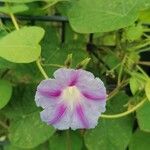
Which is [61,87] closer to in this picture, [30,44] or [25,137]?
[30,44]

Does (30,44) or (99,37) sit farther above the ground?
(30,44)

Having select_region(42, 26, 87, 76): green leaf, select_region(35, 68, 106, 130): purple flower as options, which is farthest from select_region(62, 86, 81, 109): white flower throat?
select_region(42, 26, 87, 76): green leaf

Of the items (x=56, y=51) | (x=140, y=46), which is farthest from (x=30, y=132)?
(x=140, y=46)

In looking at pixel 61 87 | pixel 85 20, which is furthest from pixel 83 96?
pixel 85 20

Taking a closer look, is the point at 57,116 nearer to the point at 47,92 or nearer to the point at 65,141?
the point at 47,92

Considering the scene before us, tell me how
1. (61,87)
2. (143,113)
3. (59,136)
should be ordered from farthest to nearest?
(59,136)
(143,113)
(61,87)

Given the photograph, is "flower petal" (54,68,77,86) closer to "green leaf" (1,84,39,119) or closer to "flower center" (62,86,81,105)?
"flower center" (62,86,81,105)

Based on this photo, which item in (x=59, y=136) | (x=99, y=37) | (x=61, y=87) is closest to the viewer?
(x=61, y=87)

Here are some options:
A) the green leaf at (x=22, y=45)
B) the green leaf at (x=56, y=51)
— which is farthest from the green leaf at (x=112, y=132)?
the green leaf at (x=22, y=45)
